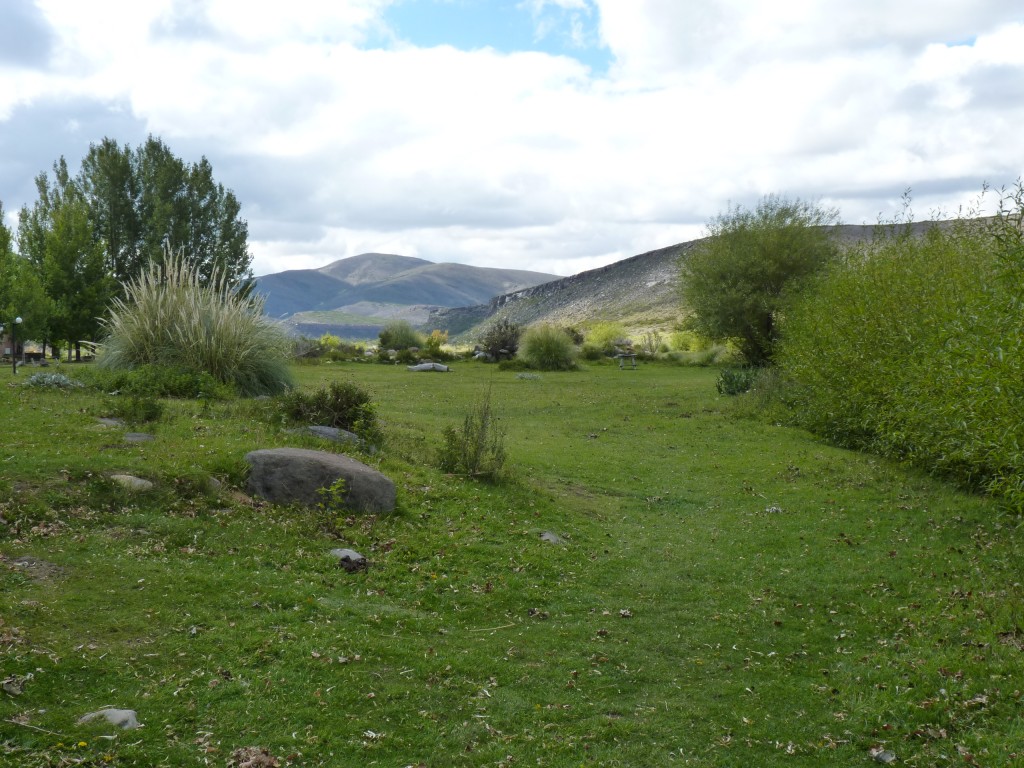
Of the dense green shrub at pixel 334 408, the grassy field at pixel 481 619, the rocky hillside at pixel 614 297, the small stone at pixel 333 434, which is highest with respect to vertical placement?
the rocky hillside at pixel 614 297

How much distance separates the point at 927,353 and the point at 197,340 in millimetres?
13865

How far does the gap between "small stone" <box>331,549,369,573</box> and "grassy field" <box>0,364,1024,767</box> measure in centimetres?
16

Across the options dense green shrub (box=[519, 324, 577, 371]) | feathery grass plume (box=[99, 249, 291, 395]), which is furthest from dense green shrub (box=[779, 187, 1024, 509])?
dense green shrub (box=[519, 324, 577, 371])

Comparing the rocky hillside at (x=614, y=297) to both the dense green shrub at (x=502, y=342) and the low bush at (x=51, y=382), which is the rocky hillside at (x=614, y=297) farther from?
the low bush at (x=51, y=382)

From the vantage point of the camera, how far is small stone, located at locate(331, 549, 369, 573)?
8.31 meters

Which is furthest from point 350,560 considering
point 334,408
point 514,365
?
point 514,365

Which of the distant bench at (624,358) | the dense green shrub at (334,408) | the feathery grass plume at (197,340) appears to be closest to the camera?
the dense green shrub at (334,408)

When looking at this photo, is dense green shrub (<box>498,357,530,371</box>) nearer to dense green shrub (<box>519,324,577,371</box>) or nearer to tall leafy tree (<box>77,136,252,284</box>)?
dense green shrub (<box>519,324,577,371</box>)

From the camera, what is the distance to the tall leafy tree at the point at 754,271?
38.5 metres

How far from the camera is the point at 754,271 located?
38.5 metres

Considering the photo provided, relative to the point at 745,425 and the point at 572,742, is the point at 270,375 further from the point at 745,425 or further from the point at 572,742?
the point at 572,742

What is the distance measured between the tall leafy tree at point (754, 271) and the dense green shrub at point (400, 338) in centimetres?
1721

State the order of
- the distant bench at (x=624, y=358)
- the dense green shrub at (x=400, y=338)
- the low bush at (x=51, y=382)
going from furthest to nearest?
the dense green shrub at (x=400, y=338) → the distant bench at (x=624, y=358) → the low bush at (x=51, y=382)

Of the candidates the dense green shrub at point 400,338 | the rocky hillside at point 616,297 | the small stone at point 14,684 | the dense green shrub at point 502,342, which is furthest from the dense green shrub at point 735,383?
the rocky hillside at point 616,297
